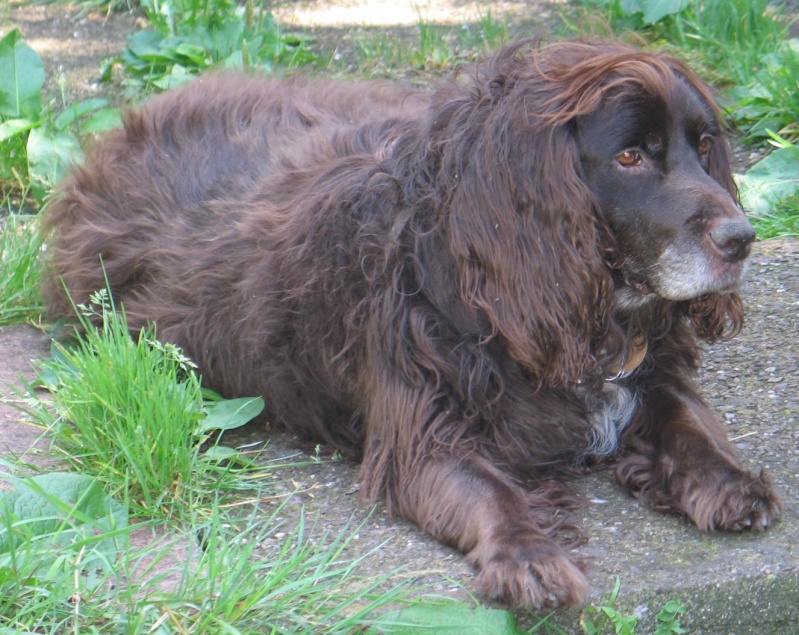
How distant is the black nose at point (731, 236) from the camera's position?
9.53 feet

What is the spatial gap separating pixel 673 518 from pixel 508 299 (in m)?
0.73

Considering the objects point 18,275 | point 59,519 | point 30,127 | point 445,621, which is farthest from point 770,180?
point 59,519

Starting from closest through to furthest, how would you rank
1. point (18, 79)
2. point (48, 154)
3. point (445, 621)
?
point (445, 621) → point (48, 154) → point (18, 79)

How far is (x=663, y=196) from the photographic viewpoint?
294cm

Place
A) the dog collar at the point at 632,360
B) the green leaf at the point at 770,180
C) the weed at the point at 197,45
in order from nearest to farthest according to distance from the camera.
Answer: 1. the dog collar at the point at 632,360
2. the green leaf at the point at 770,180
3. the weed at the point at 197,45

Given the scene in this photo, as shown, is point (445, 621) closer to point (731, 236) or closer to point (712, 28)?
point (731, 236)

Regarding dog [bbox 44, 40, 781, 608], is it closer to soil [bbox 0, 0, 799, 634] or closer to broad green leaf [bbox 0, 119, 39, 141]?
soil [bbox 0, 0, 799, 634]

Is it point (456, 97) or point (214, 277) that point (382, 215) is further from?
point (214, 277)

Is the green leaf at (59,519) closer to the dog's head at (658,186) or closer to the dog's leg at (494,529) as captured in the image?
the dog's leg at (494,529)

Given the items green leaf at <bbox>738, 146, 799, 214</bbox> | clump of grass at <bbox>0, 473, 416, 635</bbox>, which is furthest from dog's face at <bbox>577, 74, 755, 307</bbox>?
green leaf at <bbox>738, 146, 799, 214</bbox>

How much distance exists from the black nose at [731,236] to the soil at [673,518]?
0.70 meters

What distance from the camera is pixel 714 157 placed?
3.25m

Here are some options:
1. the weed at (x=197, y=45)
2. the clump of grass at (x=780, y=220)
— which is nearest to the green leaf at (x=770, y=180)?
the clump of grass at (x=780, y=220)

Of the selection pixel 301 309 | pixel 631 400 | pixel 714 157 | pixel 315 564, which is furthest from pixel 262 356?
pixel 714 157
